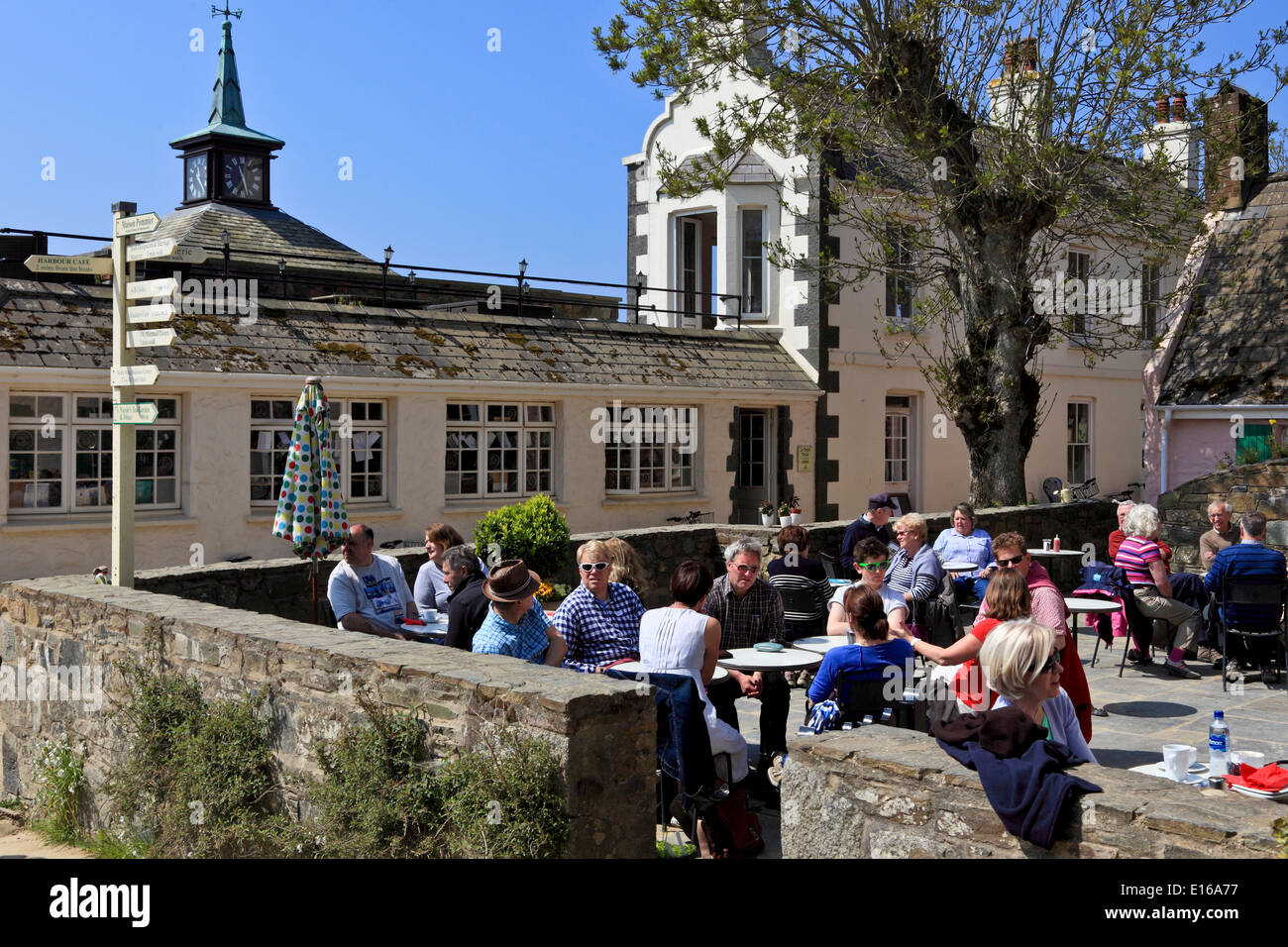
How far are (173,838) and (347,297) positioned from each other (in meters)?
12.5

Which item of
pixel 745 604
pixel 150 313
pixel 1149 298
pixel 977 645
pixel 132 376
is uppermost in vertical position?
pixel 1149 298

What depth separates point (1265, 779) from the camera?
516 centimetres

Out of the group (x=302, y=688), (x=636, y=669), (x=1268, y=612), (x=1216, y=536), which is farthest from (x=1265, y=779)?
(x=1216, y=536)

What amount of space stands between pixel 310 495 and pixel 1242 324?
1585 centimetres

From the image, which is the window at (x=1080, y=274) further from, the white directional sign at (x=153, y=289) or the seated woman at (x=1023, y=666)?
the seated woman at (x=1023, y=666)

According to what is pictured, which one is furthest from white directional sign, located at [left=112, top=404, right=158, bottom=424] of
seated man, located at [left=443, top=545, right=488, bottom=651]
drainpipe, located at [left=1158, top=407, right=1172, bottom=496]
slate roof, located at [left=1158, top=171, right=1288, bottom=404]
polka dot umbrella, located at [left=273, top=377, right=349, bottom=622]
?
drainpipe, located at [left=1158, top=407, right=1172, bottom=496]

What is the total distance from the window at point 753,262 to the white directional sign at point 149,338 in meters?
13.9

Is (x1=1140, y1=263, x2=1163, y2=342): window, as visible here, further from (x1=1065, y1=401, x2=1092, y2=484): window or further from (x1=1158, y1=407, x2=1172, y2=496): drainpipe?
(x1=1158, y1=407, x2=1172, y2=496): drainpipe

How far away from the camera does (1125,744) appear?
780 centimetres

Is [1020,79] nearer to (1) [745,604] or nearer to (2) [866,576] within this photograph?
(2) [866,576]

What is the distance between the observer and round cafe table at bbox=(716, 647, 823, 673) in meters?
6.94

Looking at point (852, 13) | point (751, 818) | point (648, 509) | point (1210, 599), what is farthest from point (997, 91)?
point (751, 818)

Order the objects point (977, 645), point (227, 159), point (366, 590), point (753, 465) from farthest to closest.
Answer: point (227, 159) < point (753, 465) < point (366, 590) < point (977, 645)

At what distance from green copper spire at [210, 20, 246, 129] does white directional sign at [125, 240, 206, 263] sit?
3587 cm
